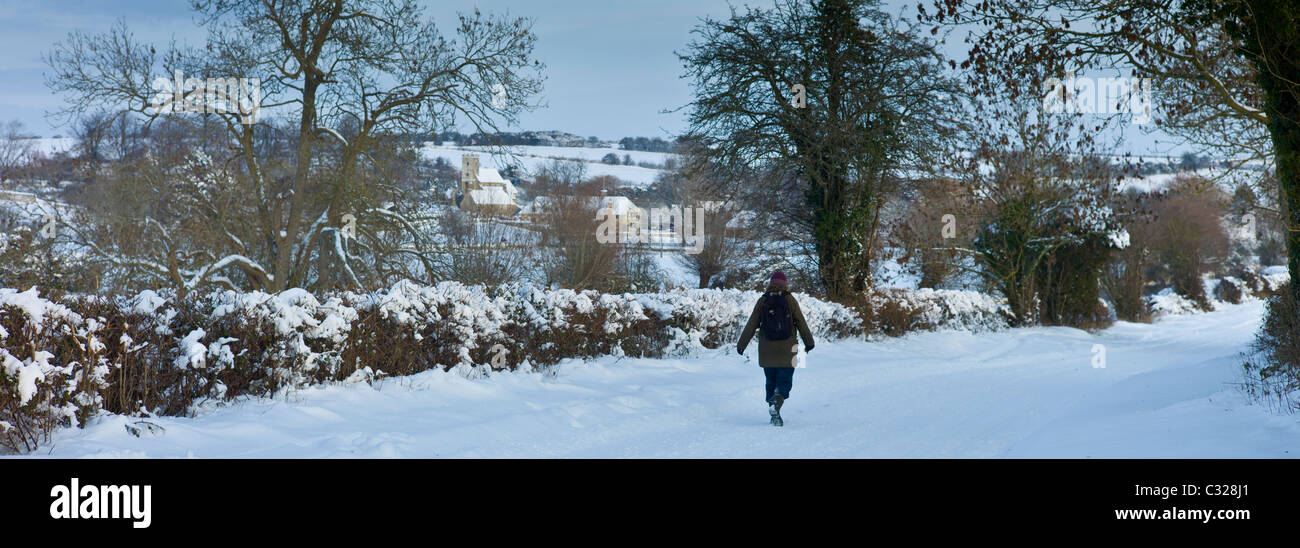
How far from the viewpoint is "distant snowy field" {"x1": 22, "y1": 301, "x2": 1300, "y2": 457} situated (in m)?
5.77

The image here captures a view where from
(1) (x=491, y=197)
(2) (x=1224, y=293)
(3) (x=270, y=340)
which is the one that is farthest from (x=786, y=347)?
(2) (x=1224, y=293)

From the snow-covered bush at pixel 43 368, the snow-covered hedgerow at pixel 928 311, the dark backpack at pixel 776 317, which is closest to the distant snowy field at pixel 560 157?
the snow-covered hedgerow at pixel 928 311

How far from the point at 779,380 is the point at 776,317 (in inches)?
26.6

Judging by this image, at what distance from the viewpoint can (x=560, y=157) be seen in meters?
64.6

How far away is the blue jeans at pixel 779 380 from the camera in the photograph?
8182mm

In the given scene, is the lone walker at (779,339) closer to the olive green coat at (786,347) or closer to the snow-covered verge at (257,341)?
the olive green coat at (786,347)

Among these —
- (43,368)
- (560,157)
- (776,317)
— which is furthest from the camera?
(560,157)

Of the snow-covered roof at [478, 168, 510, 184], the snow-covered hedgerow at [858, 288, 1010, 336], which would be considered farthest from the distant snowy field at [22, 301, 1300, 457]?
the snow-covered roof at [478, 168, 510, 184]

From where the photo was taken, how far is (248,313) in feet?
22.6

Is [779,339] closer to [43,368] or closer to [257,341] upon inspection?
[257,341]

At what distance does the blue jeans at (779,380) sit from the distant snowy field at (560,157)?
10697mm

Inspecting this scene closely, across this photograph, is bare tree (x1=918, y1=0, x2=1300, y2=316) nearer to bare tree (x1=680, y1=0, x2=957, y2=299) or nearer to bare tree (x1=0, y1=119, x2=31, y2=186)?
bare tree (x1=680, y1=0, x2=957, y2=299)

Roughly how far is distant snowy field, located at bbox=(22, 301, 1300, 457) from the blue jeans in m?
0.33
